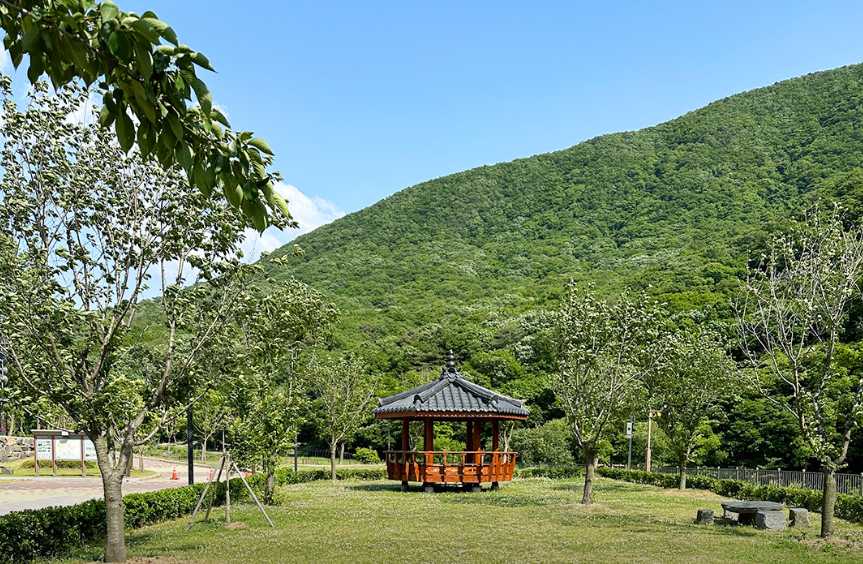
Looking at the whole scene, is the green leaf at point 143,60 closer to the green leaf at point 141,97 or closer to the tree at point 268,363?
the green leaf at point 141,97

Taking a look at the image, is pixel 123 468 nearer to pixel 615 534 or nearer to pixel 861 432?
pixel 615 534

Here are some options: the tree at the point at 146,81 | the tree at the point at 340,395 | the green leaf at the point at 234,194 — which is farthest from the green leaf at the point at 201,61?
the tree at the point at 340,395

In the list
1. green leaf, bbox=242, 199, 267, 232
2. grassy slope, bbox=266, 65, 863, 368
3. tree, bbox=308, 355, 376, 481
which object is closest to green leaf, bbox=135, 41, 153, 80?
green leaf, bbox=242, 199, 267, 232

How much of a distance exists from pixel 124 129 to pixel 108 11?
421 millimetres

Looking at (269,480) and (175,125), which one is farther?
(269,480)

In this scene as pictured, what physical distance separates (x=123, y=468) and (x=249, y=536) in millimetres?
3354

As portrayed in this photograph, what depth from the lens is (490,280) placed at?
67562 mm

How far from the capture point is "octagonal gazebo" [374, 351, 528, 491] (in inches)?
900

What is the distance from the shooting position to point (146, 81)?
7.83 feet

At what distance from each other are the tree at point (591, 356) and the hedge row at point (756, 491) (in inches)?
193

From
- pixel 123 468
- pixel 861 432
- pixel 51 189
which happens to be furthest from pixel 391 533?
pixel 861 432

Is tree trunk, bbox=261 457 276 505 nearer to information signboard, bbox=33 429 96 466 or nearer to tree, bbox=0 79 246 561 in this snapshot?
tree, bbox=0 79 246 561

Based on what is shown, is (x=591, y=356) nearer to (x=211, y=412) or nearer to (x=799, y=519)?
(x=799, y=519)

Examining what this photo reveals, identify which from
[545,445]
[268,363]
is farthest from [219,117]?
[545,445]
